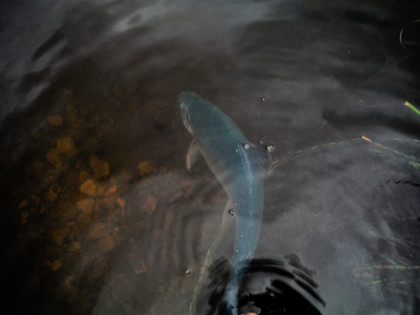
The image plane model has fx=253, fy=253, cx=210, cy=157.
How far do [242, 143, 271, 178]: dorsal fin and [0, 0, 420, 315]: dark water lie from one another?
0.29m

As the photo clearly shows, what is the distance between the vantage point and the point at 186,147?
295cm

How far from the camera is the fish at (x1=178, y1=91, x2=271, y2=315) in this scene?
223 centimetres

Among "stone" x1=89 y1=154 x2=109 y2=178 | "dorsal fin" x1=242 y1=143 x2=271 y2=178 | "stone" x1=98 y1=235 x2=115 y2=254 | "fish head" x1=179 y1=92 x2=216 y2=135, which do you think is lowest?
"stone" x1=98 y1=235 x2=115 y2=254

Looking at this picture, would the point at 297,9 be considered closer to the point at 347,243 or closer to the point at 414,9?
the point at 414,9

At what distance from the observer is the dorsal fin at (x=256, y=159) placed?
7.76 ft

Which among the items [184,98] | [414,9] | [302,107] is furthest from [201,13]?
[414,9]

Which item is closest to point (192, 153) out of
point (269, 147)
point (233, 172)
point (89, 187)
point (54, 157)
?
point (233, 172)

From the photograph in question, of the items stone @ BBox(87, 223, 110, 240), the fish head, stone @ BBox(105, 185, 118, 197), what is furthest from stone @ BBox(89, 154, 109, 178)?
the fish head

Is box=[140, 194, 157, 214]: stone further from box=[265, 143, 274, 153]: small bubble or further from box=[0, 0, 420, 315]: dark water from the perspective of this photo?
box=[265, 143, 274, 153]: small bubble

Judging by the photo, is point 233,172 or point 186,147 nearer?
point 233,172

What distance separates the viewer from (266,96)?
304 cm

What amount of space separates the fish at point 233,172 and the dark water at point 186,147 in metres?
0.16

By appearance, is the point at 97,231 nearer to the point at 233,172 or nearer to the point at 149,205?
the point at 149,205

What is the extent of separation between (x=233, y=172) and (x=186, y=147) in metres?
0.80
